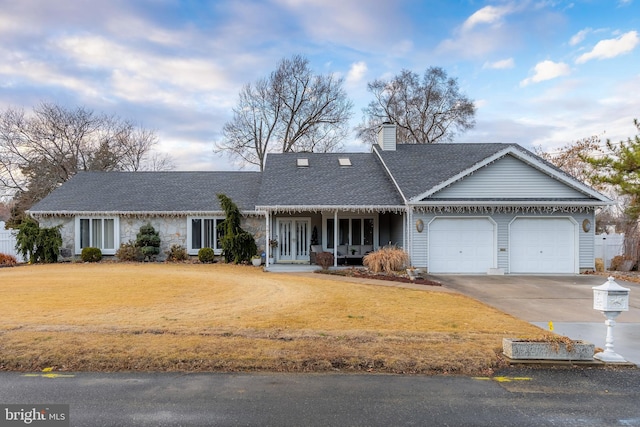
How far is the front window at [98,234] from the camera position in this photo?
18.8 meters

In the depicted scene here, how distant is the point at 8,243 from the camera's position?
19391 mm

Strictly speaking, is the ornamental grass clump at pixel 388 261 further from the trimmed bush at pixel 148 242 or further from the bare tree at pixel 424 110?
the bare tree at pixel 424 110

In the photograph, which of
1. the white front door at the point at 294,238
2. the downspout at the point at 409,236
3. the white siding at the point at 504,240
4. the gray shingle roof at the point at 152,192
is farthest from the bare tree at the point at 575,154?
the gray shingle roof at the point at 152,192

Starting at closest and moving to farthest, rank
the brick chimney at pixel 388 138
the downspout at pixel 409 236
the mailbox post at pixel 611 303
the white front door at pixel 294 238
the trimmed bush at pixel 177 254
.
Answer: the mailbox post at pixel 611 303
the downspout at pixel 409 236
the white front door at pixel 294 238
the trimmed bush at pixel 177 254
the brick chimney at pixel 388 138

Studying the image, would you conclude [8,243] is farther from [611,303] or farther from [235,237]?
[611,303]

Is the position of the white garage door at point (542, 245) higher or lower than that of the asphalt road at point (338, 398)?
Answer: higher

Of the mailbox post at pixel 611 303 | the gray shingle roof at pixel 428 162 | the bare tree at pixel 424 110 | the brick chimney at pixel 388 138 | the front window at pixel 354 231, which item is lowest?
the mailbox post at pixel 611 303

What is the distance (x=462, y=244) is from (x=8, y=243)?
2084 cm

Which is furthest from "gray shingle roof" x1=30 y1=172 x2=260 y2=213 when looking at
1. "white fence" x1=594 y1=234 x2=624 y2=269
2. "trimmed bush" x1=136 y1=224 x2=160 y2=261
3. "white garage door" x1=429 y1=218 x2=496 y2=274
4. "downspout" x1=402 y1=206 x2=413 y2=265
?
"white fence" x1=594 y1=234 x2=624 y2=269

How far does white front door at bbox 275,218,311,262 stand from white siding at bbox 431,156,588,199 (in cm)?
671

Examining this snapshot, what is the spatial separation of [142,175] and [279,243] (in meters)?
9.66

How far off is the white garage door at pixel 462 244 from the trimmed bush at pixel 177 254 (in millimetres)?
11021

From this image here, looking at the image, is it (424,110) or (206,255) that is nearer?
(206,255)

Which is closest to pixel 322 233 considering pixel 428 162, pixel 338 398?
pixel 428 162
